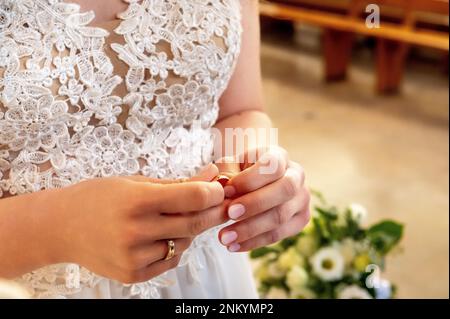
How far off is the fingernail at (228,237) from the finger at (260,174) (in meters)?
0.05

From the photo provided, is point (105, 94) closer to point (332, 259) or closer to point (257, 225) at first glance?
point (257, 225)

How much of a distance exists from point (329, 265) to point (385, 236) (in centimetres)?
18

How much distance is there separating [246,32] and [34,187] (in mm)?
395

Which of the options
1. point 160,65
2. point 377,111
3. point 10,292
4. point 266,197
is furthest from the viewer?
point 377,111

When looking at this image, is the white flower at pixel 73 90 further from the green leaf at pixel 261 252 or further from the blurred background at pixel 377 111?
the blurred background at pixel 377 111

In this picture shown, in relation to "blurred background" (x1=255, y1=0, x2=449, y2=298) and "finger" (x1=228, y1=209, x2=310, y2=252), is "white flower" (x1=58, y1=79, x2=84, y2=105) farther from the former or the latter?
"blurred background" (x1=255, y1=0, x2=449, y2=298)

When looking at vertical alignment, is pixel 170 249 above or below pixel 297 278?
above

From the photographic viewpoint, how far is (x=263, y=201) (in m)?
0.71

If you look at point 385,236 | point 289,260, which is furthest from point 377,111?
point 289,260

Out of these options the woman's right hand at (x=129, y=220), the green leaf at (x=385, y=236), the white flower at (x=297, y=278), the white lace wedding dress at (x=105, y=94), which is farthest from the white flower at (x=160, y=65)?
the green leaf at (x=385, y=236)

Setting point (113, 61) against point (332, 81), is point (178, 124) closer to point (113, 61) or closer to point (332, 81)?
point (113, 61)

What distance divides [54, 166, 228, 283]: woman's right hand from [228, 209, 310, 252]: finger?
92mm

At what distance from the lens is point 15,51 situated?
0.74 m

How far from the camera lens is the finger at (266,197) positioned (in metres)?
0.69
